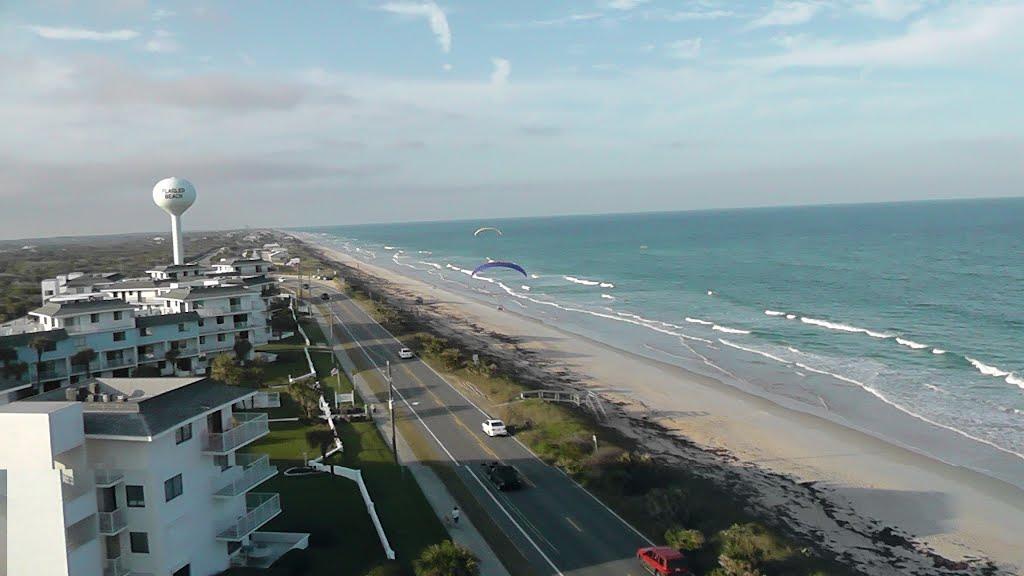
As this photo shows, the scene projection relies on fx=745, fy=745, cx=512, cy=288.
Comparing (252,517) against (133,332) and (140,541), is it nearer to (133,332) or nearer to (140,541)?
(140,541)

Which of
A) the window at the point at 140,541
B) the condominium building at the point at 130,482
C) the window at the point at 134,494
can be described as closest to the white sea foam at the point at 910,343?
the condominium building at the point at 130,482

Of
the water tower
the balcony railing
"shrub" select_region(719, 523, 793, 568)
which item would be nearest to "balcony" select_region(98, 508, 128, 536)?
the balcony railing

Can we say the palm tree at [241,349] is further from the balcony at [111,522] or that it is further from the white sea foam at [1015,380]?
the white sea foam at [1015,380]

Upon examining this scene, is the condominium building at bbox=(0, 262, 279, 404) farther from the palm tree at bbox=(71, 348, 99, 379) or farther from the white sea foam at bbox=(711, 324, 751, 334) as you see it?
the white sea foam at bbox=(711, 324, 751, 334)

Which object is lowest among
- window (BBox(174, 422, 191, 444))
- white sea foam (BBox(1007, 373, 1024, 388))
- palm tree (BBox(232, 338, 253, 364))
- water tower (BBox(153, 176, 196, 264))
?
white sea foam (BBox(1007, 373, 1024, 388))

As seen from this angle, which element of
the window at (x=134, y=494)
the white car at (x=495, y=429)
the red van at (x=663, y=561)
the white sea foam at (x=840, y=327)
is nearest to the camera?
the window at (x=134, y=494)

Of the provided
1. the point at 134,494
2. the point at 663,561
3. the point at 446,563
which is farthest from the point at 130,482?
the point at 663,561

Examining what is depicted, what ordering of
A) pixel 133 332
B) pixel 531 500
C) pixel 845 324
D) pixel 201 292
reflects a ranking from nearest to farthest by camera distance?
pixel 531 500
pixel 133 332
pixel 201 292
pixel 845 324
